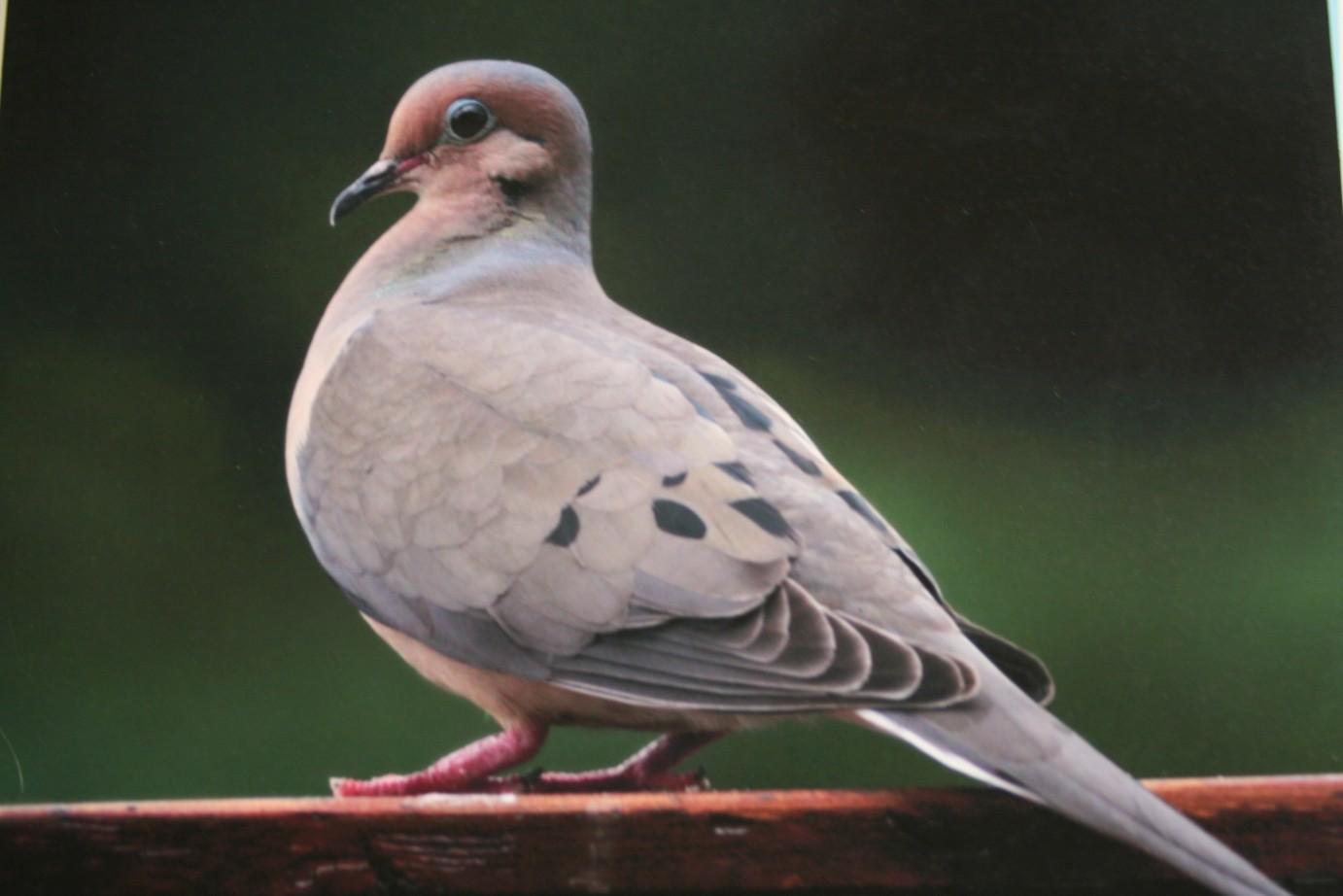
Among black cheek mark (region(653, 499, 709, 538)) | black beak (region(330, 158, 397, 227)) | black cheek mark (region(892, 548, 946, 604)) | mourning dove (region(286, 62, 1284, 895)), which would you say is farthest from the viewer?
black beak (region(330, 158, 397, 227))

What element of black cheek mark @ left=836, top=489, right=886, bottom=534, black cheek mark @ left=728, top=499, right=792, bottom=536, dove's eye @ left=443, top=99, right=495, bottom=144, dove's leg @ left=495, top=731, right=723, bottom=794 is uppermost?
dove's eye @ left=443, top=99, right=495, bottom=144

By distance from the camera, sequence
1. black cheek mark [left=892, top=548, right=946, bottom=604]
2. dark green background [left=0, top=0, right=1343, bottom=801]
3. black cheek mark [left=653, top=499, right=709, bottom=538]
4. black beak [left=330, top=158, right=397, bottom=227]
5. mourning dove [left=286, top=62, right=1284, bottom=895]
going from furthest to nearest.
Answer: black beak [left=330, top=158, right=397, bottom=227]
dark green background [left=0, top=0, right=1343, bottom=801]
black cheek mark [left=892, top=548, right=946, bottom=604]
black cheek mark [left=653, top=499, right=709, bottom=538]
mourning dove [left=286, top=62, right=1284, bottom=895]

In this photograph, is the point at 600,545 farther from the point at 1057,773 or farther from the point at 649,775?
the point at 1057,773

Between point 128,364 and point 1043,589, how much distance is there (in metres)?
1.41

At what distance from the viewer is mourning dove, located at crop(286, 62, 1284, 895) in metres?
1.43

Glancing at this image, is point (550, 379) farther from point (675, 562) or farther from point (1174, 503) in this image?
point (1174, 503)

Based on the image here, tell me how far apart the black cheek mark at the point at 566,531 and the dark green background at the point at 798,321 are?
459mm

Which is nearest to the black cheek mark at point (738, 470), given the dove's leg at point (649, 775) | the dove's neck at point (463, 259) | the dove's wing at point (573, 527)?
the dove's wing at point (573, 527)

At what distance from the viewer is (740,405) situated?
1.88 metres

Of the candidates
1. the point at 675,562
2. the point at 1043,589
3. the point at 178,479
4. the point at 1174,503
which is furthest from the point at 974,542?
the point at 178,479

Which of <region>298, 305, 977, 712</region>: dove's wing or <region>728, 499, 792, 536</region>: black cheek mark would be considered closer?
<region>298, 305, 977, 712</region>: dove's wing

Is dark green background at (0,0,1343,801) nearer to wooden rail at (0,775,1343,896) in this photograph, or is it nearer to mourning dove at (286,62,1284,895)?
mourning dove at (286,62,1284,895)

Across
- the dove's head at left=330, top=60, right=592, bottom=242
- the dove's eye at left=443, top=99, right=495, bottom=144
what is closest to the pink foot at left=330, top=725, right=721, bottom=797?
the dove's head at left=330, top=60, right=592, bottom=242

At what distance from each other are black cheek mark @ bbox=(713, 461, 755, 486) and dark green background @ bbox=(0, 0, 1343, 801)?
42 centimetres
